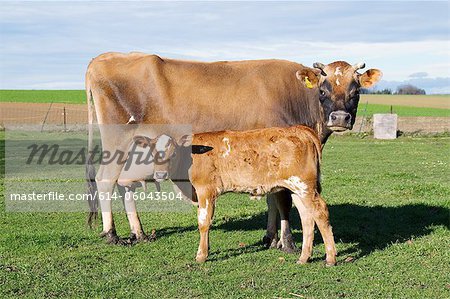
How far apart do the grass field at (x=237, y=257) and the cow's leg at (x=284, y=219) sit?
0.24 m

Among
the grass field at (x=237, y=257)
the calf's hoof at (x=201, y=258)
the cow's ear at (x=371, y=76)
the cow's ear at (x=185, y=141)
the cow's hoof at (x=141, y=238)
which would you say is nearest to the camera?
the grass field at (x=237, y=257)

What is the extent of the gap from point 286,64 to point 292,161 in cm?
267

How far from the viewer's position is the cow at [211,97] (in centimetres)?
995

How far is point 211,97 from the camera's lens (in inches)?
408

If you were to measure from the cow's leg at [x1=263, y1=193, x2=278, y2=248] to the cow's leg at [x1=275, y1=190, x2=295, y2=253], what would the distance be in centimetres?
12

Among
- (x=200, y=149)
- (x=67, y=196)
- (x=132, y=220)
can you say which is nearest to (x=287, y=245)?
(x=200, y=149)

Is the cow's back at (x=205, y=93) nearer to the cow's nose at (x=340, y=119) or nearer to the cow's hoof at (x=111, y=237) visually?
the cow's nose at (x=340, y=119)

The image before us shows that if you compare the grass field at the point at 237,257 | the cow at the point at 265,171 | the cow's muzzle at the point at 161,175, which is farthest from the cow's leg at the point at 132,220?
the cow at the point at 265,171

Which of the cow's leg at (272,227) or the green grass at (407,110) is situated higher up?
the cow's leg at (272,227)

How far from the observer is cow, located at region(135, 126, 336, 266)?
8.54 m

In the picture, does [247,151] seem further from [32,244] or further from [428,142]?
[428,142]

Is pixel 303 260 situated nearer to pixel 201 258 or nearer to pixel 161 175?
pixel 201 258

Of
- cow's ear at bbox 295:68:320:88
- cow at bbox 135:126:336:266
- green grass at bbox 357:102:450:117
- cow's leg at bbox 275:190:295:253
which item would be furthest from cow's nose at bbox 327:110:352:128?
green grass at bbox 357:102:450:117

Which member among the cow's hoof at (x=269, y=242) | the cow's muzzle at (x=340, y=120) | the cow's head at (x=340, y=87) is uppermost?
the cow's head at (x=340, y=87)
